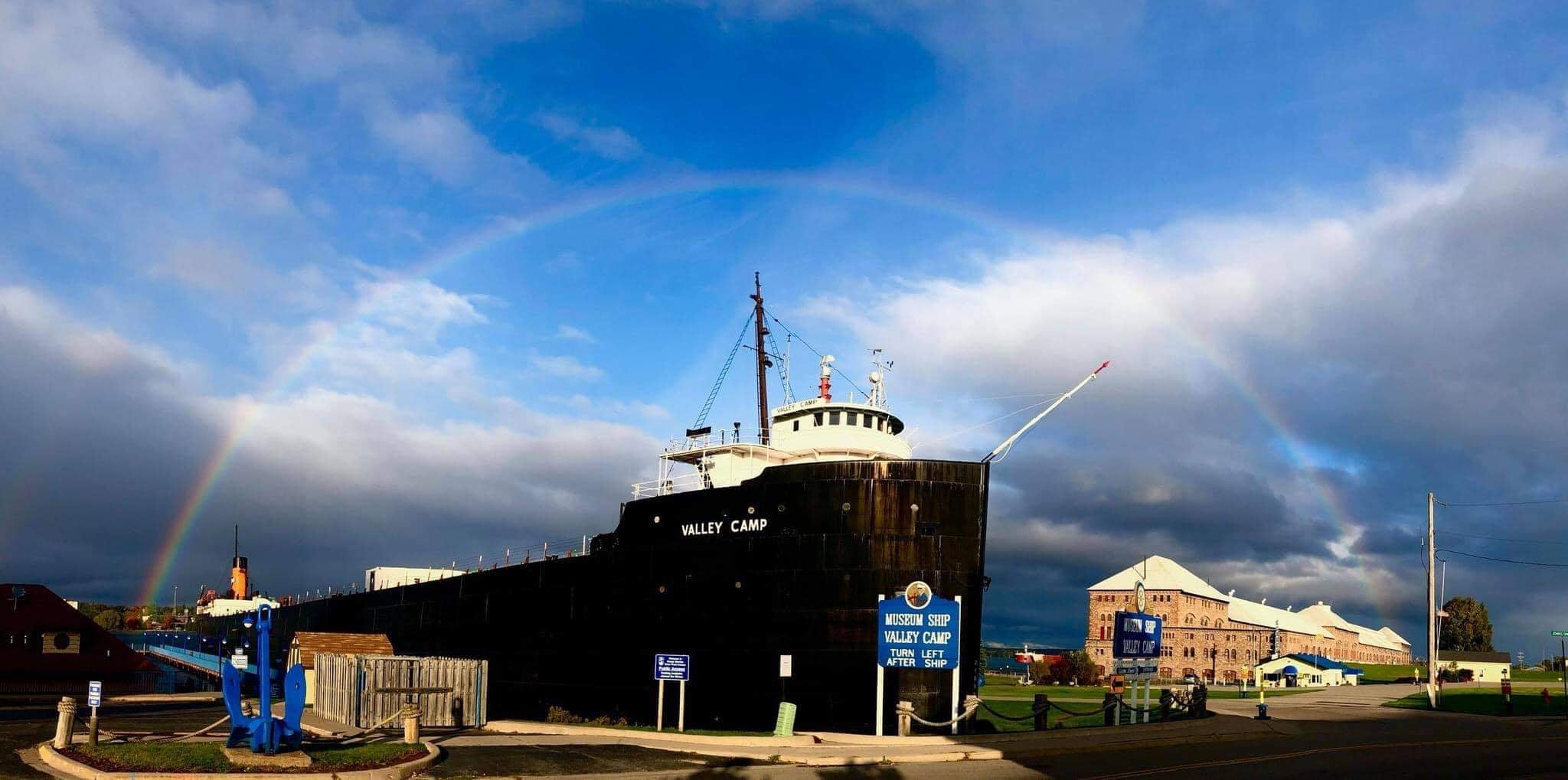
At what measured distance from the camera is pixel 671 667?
2578cm

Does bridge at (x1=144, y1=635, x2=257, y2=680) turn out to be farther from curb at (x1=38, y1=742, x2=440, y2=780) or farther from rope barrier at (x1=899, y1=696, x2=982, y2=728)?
rope barrier at (x1=899, y1=696, x2=982, y2=728)

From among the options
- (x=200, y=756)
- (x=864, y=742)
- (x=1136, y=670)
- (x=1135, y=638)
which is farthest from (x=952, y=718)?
(x=200, y=756)

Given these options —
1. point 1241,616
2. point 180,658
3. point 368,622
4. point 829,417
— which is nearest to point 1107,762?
point 829,417

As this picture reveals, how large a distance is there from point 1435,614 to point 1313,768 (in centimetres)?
3143

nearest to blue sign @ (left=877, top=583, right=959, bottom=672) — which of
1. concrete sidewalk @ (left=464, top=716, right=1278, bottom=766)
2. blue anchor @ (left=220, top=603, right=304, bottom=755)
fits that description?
concrete sidewalk @ (left=464, top=716, right=1278, bottom=766)

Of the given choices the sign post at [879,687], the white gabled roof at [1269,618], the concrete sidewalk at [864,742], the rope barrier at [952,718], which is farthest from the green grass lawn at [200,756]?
the white gabled roof at [1269,618]

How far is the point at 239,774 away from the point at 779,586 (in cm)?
1400

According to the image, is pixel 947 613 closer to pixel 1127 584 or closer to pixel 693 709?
pixel 693 709

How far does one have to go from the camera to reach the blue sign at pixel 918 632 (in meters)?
25.0

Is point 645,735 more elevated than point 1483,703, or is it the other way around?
point 645,735

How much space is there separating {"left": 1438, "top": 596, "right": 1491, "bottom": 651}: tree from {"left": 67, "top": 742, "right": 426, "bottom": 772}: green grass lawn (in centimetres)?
18821

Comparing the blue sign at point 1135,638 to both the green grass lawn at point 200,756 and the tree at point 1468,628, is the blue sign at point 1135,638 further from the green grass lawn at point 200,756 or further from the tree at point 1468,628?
the tree at point 1468,628

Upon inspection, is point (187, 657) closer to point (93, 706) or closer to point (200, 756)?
point (93, 706)

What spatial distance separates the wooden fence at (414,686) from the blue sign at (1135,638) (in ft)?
51.1
